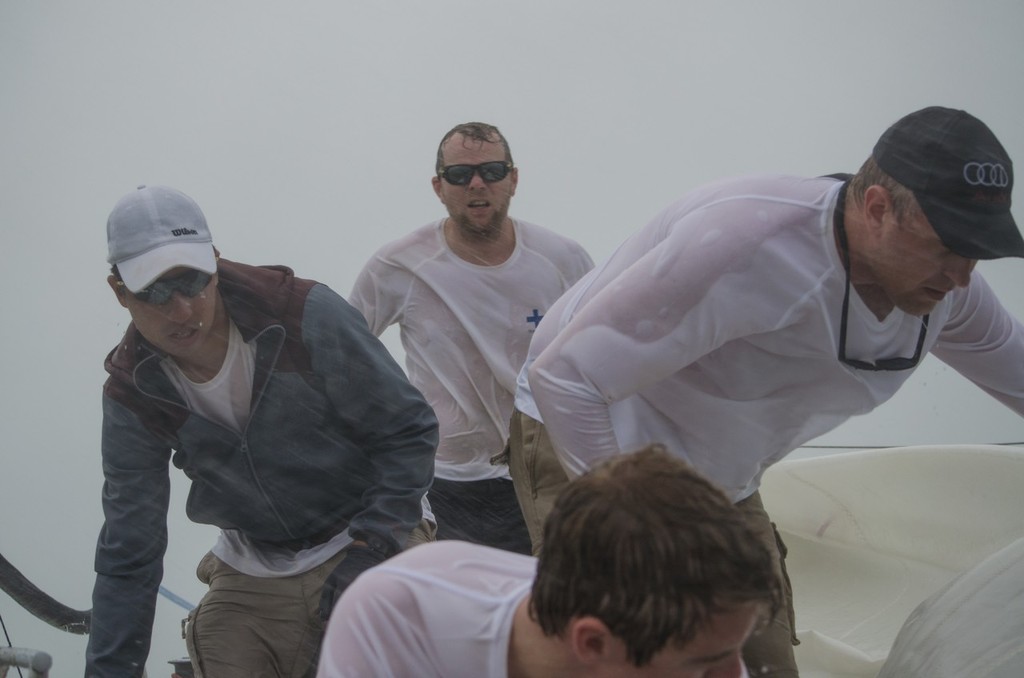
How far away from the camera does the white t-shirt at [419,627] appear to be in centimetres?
88

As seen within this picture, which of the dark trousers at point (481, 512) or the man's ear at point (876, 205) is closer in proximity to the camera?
the man's ear at point (876, 205)

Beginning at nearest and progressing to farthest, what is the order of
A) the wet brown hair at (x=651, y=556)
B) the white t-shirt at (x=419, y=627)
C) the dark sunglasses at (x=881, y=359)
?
the wet brown hair at (x=651, y=556) < the white t-shirt at (x=419, y=627) < the dark sunglasses at (x=881, y=359)

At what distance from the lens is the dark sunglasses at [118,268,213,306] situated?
1350mm

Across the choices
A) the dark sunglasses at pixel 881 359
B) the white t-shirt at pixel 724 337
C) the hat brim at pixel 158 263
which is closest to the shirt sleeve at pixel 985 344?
the white t-shirt at pixel 724 337

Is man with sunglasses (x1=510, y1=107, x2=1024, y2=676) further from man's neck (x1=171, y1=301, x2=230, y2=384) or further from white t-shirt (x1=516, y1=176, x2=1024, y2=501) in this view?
man's neck (x1=171, y1=301, x2=230, y2=384)

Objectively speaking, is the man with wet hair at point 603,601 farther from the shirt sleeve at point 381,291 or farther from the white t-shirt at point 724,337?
the shirt sleeve at point 381,291

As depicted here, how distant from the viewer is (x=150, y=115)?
84.3 inches

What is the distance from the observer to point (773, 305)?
1.28m

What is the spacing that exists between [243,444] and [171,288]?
8.6 inches

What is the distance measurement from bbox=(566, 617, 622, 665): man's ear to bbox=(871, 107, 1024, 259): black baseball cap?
2.08 feet

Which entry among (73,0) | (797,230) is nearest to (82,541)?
(73,0)

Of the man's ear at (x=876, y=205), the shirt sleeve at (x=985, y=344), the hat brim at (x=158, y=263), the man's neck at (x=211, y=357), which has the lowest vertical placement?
the shirt sleeve at (x=985, y=344)

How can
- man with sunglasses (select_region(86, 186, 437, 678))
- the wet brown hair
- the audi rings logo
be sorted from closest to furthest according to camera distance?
the wet brown hair, the audi rings logo, man with sunglasses (select_region(86, 186, 437, 678))

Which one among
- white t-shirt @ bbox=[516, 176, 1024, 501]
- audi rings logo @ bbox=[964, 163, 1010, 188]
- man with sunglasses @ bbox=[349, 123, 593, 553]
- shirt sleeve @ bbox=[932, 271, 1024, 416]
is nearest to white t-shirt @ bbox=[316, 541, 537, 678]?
white t-shirt @ bbox=[516, 176, 1024, 501]
